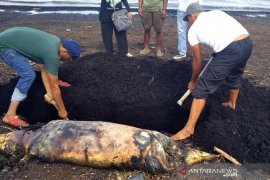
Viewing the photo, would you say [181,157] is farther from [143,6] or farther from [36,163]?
[143,6]

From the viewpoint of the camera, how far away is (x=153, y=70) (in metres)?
5.66

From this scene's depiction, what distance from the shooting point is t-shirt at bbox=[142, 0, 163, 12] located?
7.30 metres

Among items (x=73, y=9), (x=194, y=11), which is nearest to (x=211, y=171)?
(x=194, y=11)

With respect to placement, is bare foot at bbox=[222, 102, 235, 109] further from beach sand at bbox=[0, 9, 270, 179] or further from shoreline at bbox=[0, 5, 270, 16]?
shoreline at bbox=[0, 5, 270, 16]

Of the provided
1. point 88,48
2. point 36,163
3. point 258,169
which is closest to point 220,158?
point 258,169

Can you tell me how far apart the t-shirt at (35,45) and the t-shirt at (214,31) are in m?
1.75

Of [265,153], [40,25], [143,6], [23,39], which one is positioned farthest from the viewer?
[40,25]

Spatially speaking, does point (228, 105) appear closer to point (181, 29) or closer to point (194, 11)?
point (194, 11)

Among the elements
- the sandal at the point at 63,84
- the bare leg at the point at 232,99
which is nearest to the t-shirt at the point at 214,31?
the bare leg at the point at 232,99

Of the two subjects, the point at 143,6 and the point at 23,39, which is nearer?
the point at 23,39

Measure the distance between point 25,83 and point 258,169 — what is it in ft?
A: 10.2

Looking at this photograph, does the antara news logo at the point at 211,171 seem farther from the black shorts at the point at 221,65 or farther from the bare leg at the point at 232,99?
the bare leg at the point at 232,99

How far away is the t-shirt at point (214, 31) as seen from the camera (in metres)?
4.02

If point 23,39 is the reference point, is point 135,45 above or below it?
below
